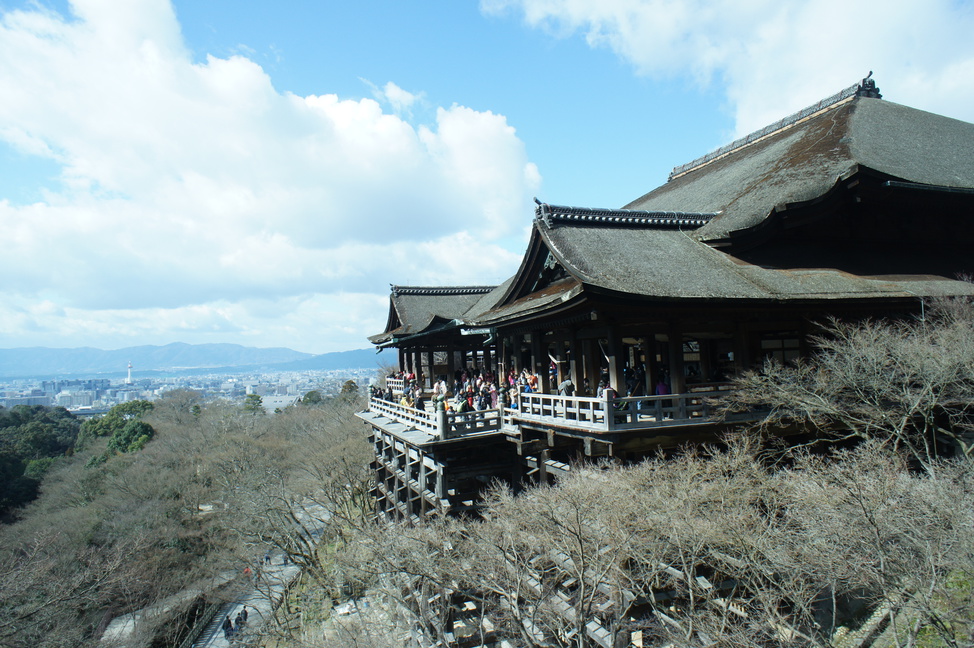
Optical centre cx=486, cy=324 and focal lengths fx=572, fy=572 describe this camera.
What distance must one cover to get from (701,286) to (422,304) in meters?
19.1

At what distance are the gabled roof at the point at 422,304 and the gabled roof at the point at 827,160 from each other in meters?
10.4

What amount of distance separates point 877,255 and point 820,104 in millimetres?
11342

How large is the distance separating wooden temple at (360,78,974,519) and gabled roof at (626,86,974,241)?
0.09m

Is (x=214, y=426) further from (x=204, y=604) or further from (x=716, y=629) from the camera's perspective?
(x=716, y=629)

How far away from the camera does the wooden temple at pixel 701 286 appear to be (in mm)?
12586

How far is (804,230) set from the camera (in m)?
15.9

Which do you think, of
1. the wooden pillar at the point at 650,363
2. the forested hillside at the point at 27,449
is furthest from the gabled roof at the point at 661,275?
the forested hillside at the point at 27,449

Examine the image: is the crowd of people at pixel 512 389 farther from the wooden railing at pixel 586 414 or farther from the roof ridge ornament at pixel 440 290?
the roof ridge ornament at pixel 440 290

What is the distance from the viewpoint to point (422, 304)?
30203 mm

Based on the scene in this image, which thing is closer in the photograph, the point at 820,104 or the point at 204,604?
the point at 820,104

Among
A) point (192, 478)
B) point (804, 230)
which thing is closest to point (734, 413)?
point (804, 230)

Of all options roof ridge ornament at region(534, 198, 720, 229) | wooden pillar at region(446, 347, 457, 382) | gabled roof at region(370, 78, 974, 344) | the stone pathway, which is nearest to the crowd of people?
wooden pillar at region(446, 347, 457, 382)

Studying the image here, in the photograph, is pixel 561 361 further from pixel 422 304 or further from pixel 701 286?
pixel 422 304

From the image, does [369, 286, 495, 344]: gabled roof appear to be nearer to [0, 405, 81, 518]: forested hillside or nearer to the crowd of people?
the crowd of people
